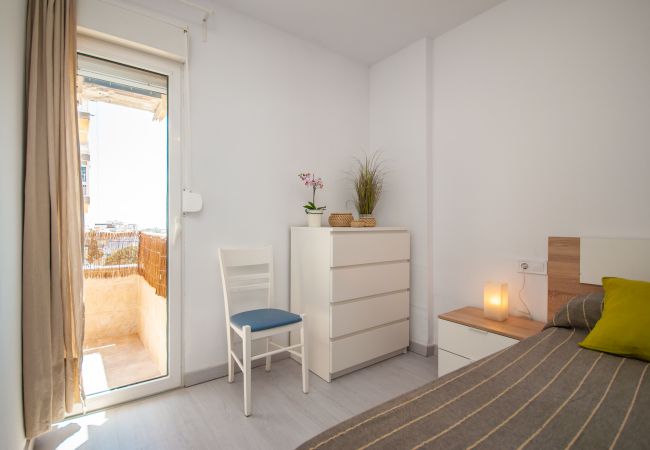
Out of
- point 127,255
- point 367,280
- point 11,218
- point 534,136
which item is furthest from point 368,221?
point 11,218

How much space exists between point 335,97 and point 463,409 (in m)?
2.75

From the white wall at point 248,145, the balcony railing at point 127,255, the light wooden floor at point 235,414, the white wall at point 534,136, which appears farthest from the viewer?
the white wall at point 248,145

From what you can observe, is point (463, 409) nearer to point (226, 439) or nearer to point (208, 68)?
point (226, 439)

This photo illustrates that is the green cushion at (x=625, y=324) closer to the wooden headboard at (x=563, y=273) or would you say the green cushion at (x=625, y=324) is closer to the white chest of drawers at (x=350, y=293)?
the wooden headboard at (x=563, y=273)

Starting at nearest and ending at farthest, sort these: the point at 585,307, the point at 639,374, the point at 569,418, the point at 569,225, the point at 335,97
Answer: the point at 569,418
the point at 639,374
the point at 585,307
the point at 569,225
the point at 335,97

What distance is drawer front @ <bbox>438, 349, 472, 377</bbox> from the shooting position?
2.20 metres

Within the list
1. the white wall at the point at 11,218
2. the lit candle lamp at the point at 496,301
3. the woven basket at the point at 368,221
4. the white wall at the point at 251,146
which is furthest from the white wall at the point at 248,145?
the lit candle lamp at the point at 496,301

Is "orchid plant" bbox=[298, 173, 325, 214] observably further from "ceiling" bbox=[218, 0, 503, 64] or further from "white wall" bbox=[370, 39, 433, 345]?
"ceiling" bbox=[218, 0, 503, 64]

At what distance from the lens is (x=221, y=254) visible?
2.29 m

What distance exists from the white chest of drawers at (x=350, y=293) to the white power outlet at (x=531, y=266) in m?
0.83

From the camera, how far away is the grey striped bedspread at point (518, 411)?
2.63ft

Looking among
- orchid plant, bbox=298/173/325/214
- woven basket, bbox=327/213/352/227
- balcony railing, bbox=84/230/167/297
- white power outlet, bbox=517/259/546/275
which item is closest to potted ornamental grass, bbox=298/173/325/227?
orchid plant, bbox=298/173/325/214

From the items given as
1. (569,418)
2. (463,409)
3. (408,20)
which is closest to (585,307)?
(569,418)

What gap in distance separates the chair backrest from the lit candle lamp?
1.53 m
